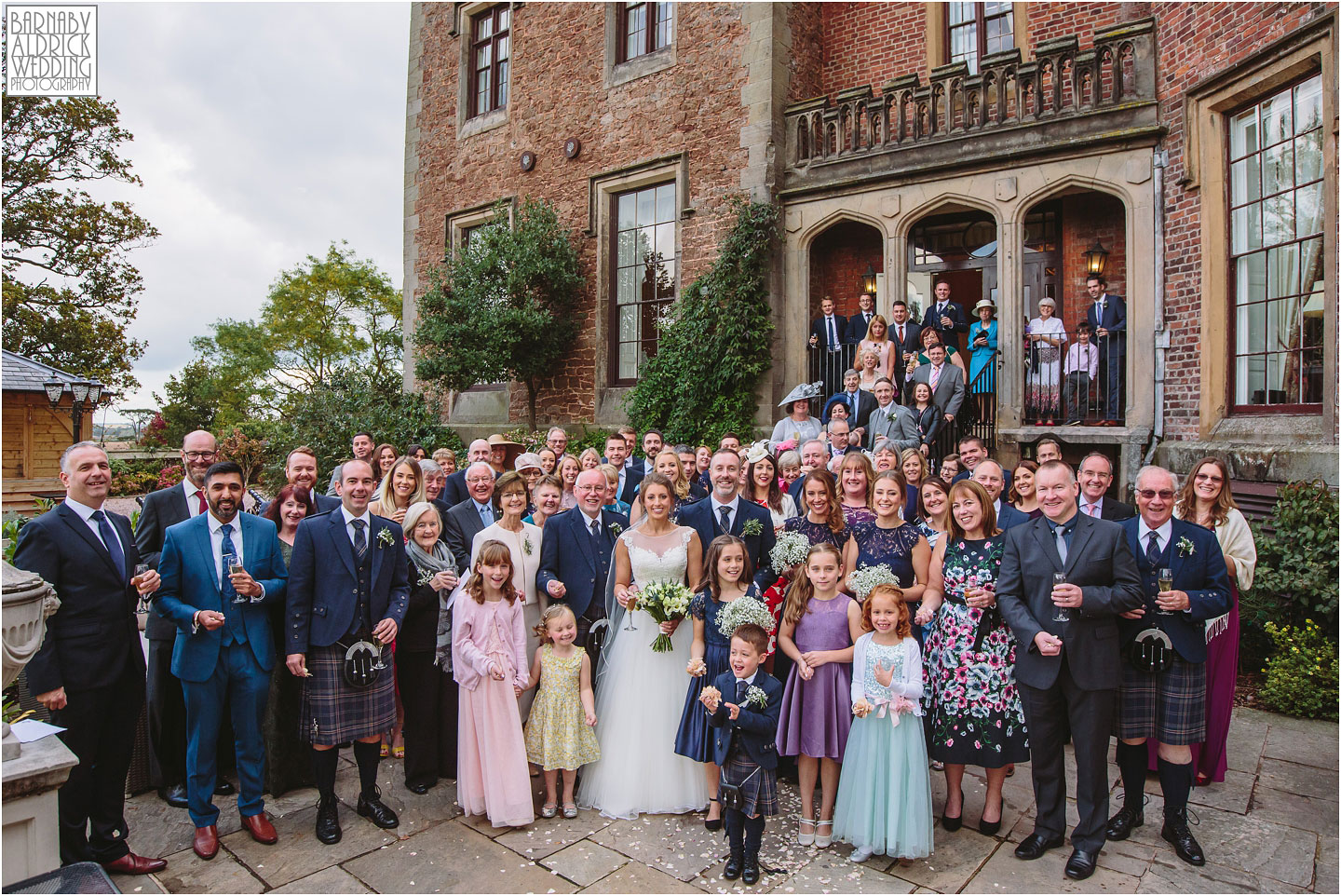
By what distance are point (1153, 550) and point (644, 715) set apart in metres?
2.92

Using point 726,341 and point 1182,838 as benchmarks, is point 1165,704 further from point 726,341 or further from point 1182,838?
point 726,341

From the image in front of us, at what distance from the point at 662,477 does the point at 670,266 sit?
9.18m

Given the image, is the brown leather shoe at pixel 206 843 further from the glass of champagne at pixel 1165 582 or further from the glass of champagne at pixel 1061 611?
the glass of champagne at pixel 1165 582

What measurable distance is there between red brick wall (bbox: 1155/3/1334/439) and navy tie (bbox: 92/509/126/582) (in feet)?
31.7

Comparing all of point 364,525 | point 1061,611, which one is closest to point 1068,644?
point 1061,611

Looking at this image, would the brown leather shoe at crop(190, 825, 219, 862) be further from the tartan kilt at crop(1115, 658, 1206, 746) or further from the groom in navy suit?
the tartan kilt at crop(1115, 658, 1206, 746)

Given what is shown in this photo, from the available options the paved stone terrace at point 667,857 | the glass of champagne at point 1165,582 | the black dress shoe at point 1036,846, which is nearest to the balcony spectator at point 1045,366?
the paved stone terrace at point 667,857

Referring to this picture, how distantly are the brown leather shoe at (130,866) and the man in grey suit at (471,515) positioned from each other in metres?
2.21

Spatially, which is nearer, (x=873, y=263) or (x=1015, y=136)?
(x=1015, y=136)

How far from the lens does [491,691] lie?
14.8ft

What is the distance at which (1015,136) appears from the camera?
398 inches

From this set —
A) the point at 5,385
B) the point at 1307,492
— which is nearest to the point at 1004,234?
the point at 1307,492

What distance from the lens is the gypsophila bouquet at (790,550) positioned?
4685 mm

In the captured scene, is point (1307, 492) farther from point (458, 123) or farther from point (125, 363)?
point (125, 363)
